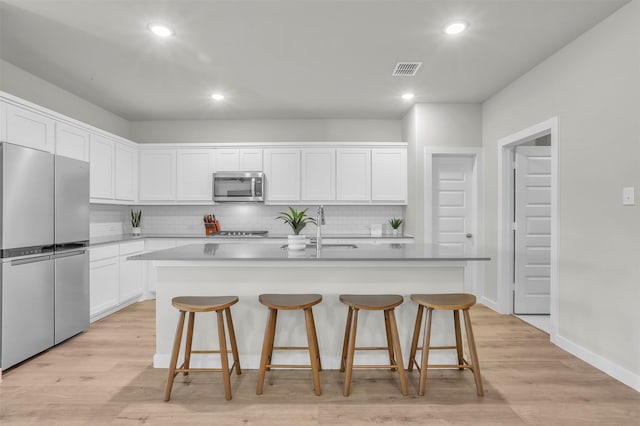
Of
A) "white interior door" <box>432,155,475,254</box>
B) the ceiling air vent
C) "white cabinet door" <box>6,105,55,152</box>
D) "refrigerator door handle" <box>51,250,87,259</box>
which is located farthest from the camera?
"white interior door" <box>432,155,475,254</box>

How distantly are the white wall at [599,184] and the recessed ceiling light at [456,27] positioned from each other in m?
1.09

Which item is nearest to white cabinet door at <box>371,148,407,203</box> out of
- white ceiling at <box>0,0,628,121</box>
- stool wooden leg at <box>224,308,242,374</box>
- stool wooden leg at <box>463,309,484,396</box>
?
white ceiling at <box>0,0,628,121</box>

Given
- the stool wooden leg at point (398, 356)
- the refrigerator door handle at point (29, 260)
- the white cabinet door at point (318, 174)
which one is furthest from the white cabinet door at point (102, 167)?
the stool wooden leg at point (398, 356)

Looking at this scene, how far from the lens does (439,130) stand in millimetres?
4719

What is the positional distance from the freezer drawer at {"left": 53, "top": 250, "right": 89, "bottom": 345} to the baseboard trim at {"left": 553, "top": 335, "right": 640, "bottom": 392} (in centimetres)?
462

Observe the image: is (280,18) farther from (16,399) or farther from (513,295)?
(513,295)

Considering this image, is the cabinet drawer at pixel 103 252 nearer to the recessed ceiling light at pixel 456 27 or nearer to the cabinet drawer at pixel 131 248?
the cabinet drawer at pixel 131 248

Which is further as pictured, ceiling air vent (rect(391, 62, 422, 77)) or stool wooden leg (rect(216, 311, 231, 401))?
ceiling air vent (rect(391, 62, 422, 77))

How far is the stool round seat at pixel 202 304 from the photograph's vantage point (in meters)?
2.24

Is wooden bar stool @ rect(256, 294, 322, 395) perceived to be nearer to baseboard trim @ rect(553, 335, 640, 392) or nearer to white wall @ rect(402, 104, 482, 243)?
baseboard trim @ rect(553, 335, 640, 392)

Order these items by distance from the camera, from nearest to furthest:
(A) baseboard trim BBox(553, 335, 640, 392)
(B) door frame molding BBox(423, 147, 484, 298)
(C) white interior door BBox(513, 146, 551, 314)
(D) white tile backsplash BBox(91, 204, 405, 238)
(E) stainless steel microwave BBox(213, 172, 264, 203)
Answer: (A) baseboard trim BBox(553, 335, 640, 392), (C) white interior door BBox(513, 146, 551, 314), (B) door frame molding BBox(423, 147, 484, 298), (E) stainless steel microwave BBox(213, 172, 264, 203), (D) white tile backsplash BBox(91, 204, 405, 238)

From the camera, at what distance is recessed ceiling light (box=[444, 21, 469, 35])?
275 centimetres

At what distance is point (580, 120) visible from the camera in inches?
118

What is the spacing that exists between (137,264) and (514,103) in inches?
204
